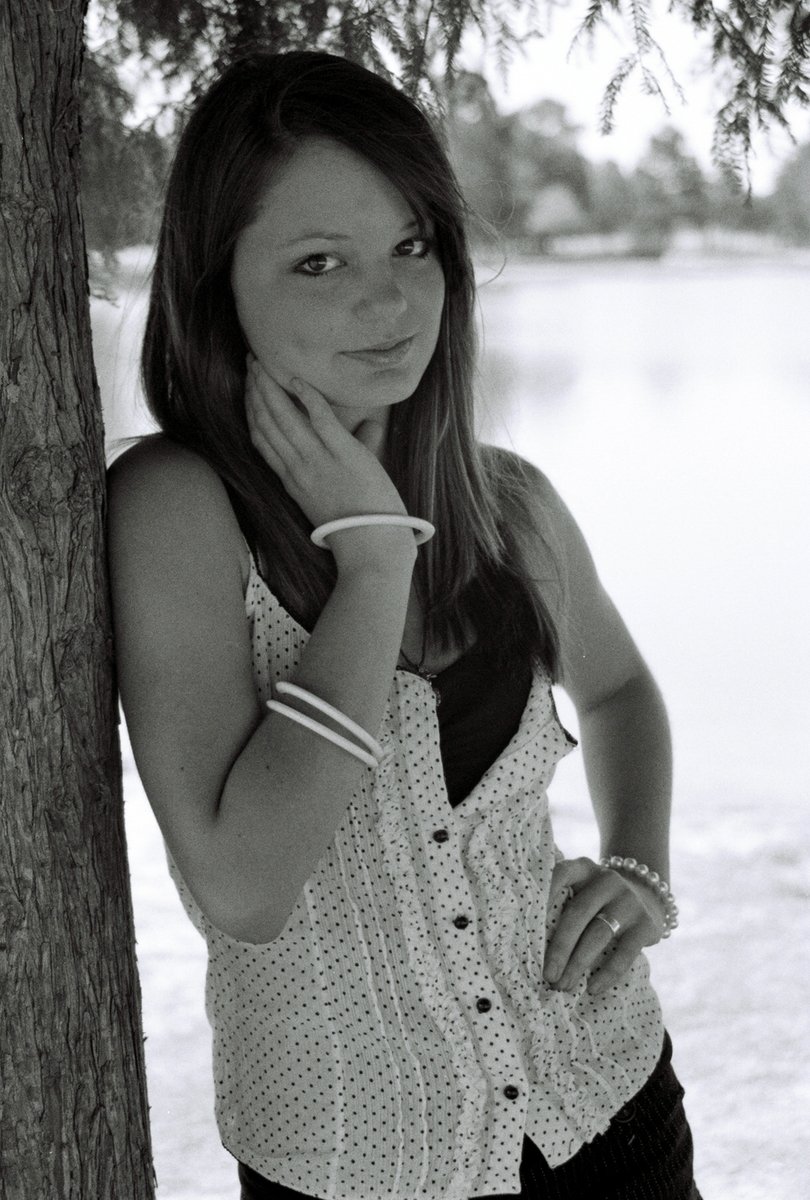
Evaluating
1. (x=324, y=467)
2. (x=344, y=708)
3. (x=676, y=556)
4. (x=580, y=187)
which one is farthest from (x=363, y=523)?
(x=580, y=187)

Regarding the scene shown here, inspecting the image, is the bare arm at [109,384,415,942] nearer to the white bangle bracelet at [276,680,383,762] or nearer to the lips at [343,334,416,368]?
the white bangle bracelet at [276,680,383,762]

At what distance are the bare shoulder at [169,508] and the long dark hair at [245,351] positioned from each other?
0.11ft

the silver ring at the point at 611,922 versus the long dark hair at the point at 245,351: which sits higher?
the long dark hair at the point at 245,351

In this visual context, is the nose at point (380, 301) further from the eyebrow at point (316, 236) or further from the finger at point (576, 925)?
the finger at point (576, 925)

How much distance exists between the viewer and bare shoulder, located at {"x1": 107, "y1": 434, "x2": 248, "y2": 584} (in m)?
1.18

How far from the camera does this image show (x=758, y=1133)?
9.27 feet

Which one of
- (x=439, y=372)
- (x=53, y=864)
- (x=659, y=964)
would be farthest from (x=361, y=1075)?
(x=659, y=964)

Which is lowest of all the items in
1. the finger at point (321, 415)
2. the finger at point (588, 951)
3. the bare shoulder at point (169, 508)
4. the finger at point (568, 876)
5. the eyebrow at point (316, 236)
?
the finger at point (588, 951)

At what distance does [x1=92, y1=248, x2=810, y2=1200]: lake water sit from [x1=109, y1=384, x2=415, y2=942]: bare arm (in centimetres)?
46

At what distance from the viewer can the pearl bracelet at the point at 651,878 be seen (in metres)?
1.60

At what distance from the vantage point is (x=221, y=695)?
1147mm

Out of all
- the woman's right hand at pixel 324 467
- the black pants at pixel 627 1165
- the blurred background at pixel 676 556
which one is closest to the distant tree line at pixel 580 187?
the blurred background at pixel 676 556

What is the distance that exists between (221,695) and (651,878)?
2.19ft

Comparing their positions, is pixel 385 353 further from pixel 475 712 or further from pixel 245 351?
pixel 475 712
